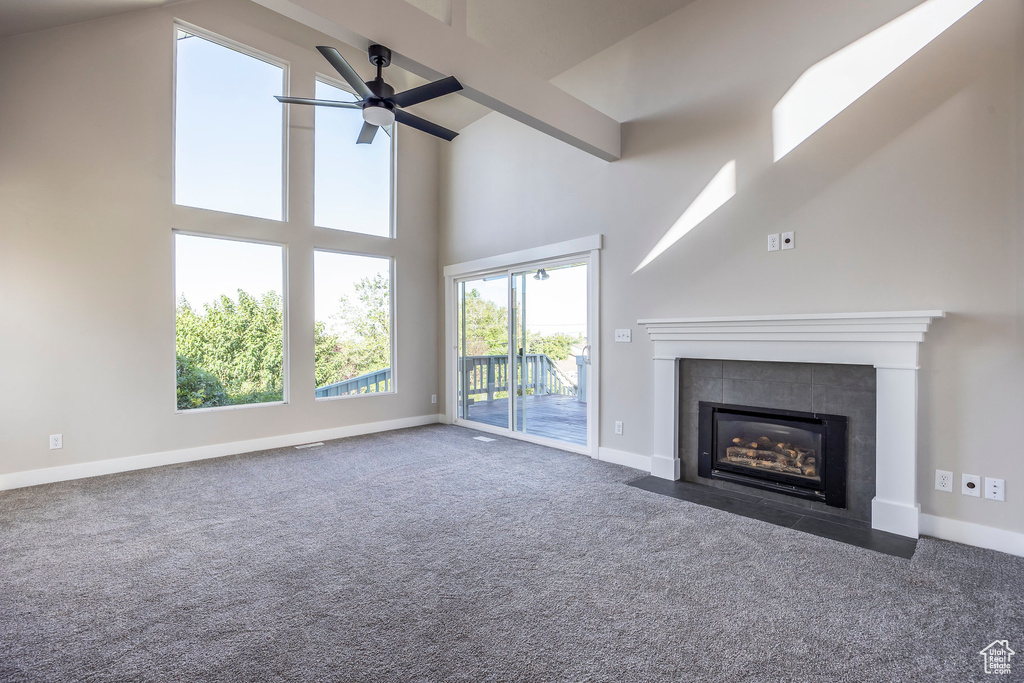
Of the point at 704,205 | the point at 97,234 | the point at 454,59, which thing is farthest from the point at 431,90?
the point at 97,234

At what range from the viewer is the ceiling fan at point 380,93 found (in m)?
2.84

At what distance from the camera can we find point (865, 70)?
2982mm

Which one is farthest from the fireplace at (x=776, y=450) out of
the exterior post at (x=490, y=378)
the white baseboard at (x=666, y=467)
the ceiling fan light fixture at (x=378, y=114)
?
the ceiling fan light fixture at (x=378, y=114)

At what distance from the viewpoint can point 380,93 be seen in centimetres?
332

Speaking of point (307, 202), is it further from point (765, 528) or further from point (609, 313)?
point (765, 528)

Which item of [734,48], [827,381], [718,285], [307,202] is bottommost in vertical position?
[827,381]

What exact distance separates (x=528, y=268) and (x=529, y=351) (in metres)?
0.93

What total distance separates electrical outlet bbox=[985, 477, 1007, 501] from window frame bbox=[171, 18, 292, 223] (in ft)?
19.8

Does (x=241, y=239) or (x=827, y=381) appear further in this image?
(x=241, y=239)

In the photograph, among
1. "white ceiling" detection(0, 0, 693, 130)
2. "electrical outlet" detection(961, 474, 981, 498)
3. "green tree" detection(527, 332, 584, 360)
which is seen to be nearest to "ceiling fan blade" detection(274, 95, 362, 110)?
"white ceiling" detection(0, 0, 693, 130)

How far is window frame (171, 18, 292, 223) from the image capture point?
4.41 metres

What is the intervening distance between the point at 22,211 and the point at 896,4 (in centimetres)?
632

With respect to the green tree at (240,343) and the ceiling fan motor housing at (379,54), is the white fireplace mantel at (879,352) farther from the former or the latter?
the green tree at (240,343)

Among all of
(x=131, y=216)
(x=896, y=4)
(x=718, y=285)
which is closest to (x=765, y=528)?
(x=718, y=285)
